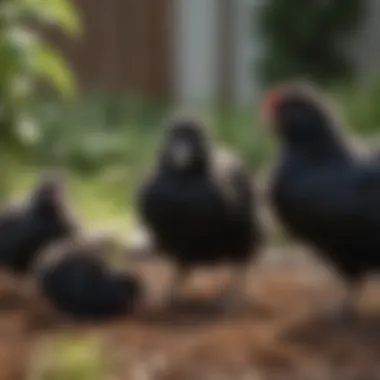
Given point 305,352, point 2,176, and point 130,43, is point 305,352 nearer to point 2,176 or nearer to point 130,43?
point 2,176

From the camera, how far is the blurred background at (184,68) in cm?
681

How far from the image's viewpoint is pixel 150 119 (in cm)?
799

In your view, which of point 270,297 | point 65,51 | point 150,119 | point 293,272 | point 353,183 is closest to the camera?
point 353,183

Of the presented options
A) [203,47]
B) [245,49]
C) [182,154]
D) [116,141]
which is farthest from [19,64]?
[245,49]

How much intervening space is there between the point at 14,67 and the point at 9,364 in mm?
725

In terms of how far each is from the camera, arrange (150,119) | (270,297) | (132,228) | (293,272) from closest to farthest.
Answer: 1. (270,297)
2. (293,272)
3. (132,228)
4. (150,119)

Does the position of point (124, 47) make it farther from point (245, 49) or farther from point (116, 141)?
point (116, 141)

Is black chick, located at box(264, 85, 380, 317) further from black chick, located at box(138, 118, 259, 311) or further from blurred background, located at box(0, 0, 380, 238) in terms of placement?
blurred background, located at box(0, 0, 380, 238)

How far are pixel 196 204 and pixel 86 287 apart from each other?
41 centimetres

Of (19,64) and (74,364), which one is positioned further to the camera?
(19,64)

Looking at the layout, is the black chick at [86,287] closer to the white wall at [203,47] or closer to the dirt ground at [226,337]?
the dirt ground at [226,337]

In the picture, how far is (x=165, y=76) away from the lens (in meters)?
9.40

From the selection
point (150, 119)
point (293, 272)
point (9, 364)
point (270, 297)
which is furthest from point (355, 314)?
point (150, 119)

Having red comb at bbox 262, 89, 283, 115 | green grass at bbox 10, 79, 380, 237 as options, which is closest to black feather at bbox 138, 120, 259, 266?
red comb at bbox 262, 89, 283, 115
